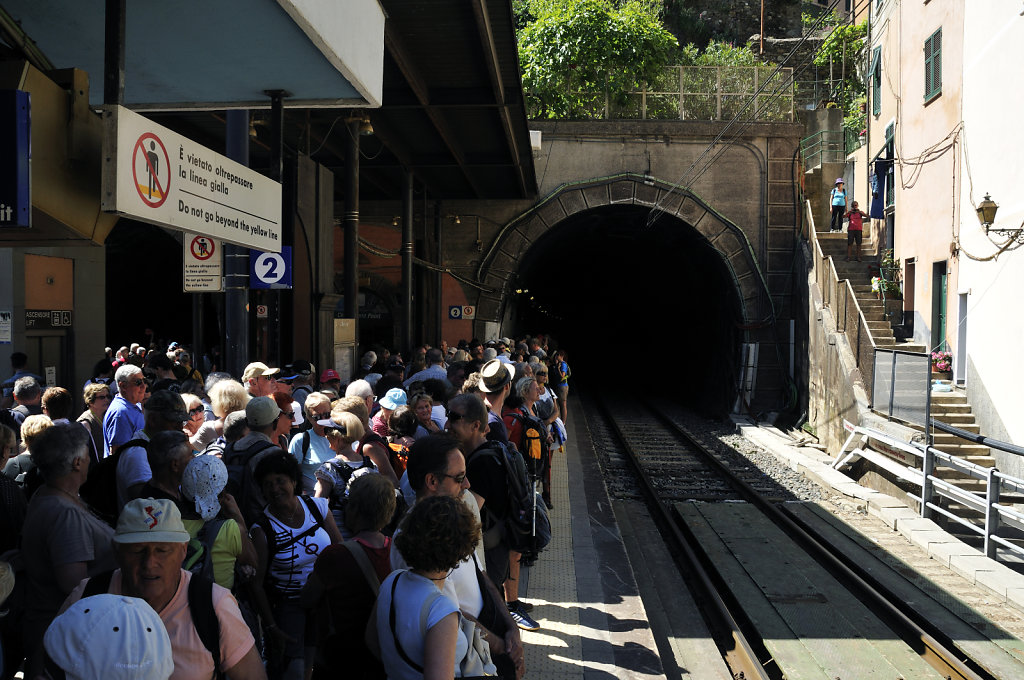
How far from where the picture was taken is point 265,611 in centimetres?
405

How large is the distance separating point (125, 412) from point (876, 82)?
2359 cm

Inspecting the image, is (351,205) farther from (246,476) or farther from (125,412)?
(246,476)

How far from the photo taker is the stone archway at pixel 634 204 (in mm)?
22438

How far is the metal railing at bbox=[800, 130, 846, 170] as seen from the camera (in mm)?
25250

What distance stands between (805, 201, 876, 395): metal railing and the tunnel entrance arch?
2.72 m

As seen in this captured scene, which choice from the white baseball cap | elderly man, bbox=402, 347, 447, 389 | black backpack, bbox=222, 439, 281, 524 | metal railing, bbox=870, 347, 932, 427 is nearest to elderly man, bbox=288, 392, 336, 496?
black backpack, bbox=222, 439, 281, 524

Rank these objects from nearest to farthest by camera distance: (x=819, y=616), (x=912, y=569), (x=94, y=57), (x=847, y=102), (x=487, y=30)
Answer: (x=94, y=57), (x=819, y=616), (x=912, y=569), (x=487, y=30), (x=847, y=102)

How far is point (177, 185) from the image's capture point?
15.9 ft

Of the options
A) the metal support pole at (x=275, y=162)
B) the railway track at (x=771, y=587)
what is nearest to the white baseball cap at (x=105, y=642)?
the metal support pole at (x=275, y=162)

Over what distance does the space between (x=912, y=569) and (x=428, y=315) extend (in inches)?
644

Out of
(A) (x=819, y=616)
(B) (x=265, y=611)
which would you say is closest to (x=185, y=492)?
(B) (x=265, y=611)

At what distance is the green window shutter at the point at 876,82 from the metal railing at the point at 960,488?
12498 millimetres

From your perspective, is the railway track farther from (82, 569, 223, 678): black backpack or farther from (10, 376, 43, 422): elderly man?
(10, 376, 43, 422): elderly man

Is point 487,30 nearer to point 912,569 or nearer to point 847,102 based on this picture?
point 912,569
